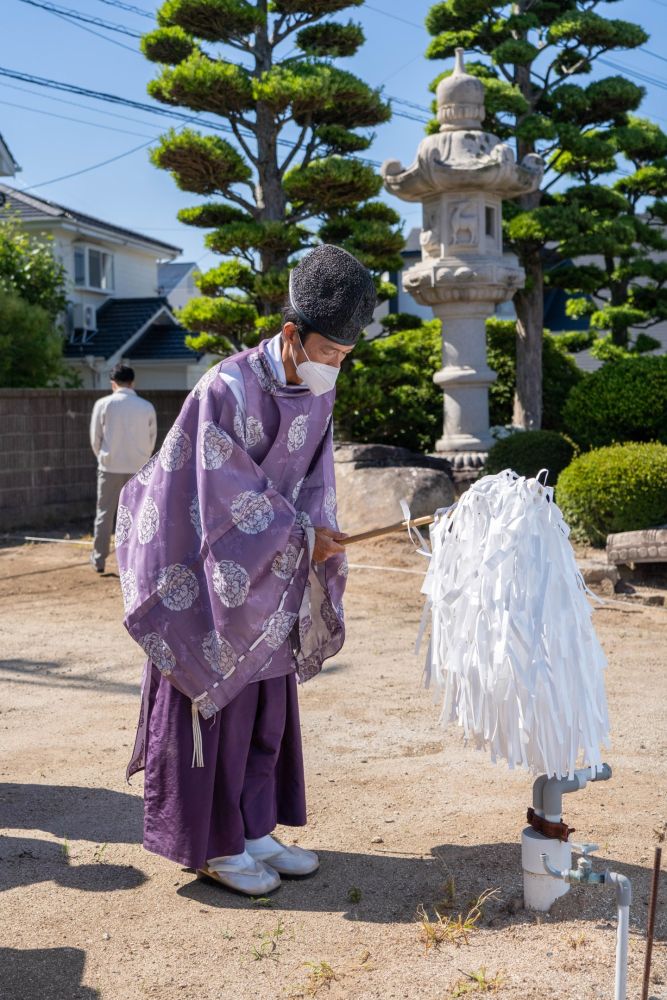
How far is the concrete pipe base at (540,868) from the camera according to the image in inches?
105

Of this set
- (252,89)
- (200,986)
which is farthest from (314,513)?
(252,89)

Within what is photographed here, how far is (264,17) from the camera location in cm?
1136

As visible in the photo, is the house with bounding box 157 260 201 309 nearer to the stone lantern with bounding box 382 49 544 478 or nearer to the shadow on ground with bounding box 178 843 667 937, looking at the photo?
the stone lantern with bounding box 382 49 544 478

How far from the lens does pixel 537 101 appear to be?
14078 millimetres

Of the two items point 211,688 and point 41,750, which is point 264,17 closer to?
point 41,750

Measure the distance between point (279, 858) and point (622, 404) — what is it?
7698 millimetres

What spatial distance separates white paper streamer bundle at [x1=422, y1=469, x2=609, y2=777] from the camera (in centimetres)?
248

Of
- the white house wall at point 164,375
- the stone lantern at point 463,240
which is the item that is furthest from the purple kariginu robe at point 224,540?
the white house wall at point 164,375

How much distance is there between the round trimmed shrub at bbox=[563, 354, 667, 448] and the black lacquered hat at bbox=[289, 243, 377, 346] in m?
7.35

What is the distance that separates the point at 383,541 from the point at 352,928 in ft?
21.3

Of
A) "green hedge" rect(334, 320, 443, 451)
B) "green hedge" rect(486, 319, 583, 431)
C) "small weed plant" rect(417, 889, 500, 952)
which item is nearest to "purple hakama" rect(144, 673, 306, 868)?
"small weed plant" rect(417, 889, 500, 952)

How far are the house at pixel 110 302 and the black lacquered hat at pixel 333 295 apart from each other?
18.9 metres

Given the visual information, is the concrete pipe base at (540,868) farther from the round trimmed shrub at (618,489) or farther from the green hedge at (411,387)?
the green hedge at (411,387)

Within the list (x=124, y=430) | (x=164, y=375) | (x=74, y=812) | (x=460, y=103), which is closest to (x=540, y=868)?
(x=74, y=812)
